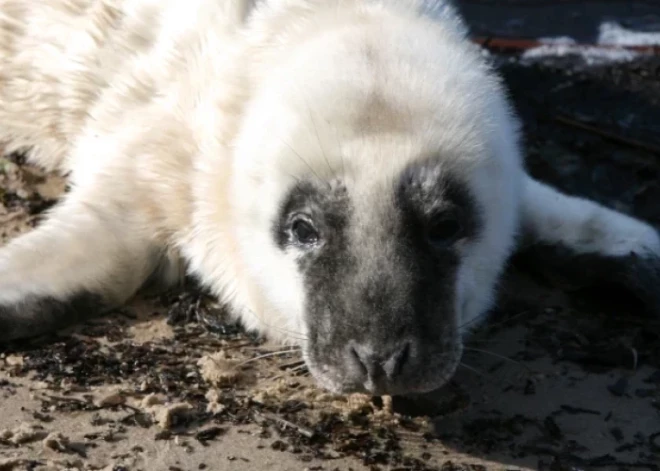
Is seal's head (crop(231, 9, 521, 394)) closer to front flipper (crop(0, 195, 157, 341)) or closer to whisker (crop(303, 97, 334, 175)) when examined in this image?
whisker (crop(303, 97, 334, 175))

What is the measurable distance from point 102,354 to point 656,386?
164cm

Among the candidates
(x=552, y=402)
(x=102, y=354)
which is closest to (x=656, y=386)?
(x=552, y=402)

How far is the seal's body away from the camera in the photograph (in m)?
3.00

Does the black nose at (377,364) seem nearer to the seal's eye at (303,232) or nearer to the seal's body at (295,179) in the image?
the seal's body at (295,179)

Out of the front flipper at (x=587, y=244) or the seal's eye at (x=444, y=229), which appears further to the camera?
the front flipper at (x=587, y=244)

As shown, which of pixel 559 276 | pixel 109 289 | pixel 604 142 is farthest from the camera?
pixel 604 142

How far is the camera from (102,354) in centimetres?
345

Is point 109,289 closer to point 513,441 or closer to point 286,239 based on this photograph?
point 286,239

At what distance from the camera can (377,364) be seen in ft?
9.31

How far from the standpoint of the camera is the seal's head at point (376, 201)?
9.57 ft

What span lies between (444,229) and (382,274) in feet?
0.95

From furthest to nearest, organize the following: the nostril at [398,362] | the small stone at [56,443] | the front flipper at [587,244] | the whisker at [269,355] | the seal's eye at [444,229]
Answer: the front flipper at [587,244]
the whisker at [269,355]
the seal's eye at [444,229]
the small stone at [56,443]
the nostril at [398,362]

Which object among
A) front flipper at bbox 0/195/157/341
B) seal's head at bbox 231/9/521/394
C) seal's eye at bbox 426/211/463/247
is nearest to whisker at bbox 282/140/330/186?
seal's head at bbox 231/9/521/394

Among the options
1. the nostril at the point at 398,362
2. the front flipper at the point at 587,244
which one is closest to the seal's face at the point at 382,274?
the nostril at the point at 398,362
